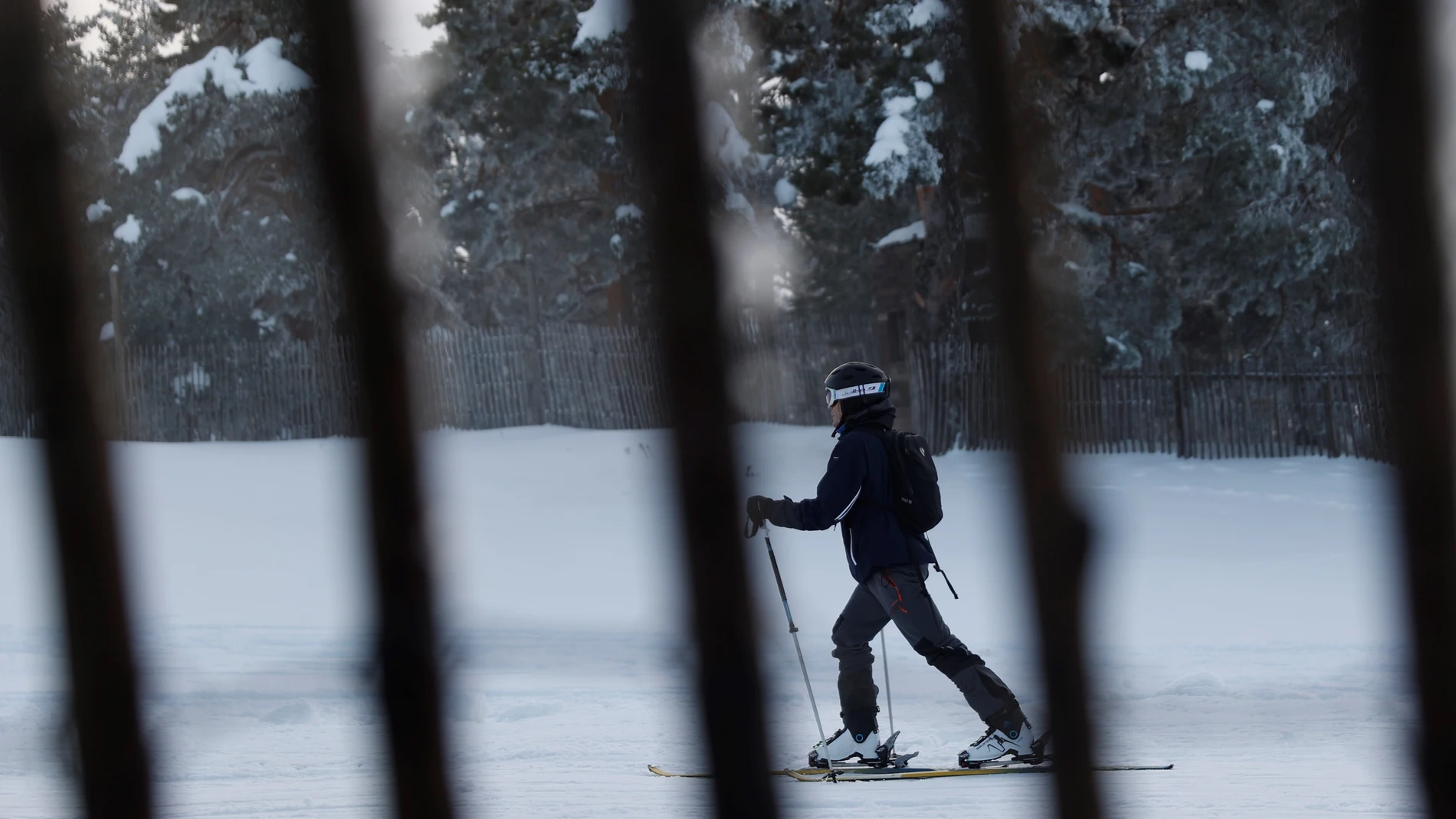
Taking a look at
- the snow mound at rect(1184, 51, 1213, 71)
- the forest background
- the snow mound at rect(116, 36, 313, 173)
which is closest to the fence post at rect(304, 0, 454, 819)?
the forest background

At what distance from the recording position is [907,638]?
5.64m

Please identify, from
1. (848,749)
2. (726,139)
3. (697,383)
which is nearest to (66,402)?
(697,383)

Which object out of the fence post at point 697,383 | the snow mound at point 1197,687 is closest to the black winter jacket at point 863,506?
the fence post at point 697,383

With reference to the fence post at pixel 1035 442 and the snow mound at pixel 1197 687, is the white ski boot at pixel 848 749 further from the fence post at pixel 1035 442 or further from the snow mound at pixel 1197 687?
the fence post at pixel 1035 442

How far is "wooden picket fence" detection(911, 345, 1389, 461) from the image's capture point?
57.3 feet

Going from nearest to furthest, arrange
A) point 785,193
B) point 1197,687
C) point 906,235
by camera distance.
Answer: point 1197,687 < point 906,235 < point 785,193

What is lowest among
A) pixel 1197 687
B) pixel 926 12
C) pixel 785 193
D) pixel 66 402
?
pixel 1197 687

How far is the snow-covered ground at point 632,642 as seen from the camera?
545cm

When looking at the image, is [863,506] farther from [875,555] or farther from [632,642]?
[632,642]

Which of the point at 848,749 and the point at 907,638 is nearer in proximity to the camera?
the point at 907,638

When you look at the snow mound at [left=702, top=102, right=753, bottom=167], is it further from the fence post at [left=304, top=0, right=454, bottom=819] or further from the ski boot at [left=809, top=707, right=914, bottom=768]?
the fence post at [left=304, top=0, right=454, bottom=819]

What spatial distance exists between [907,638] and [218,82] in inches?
673

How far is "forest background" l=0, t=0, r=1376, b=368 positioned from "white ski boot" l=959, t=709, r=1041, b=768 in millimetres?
6309

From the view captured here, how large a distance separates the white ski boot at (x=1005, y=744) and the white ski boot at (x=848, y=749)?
1.25 ft
